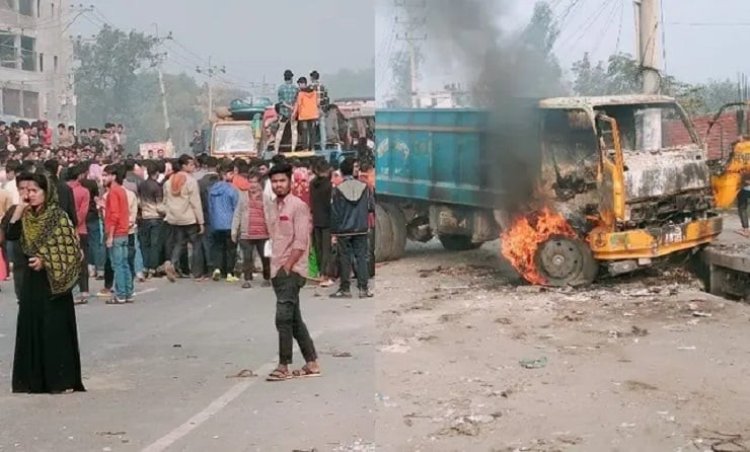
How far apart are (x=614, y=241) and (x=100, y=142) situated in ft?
15.8

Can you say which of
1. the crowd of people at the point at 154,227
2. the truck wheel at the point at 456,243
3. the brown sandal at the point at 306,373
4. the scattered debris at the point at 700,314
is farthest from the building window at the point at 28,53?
the truck wheel at the point at 456,243

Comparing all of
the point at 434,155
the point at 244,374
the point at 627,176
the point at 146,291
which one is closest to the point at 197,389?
the point at 244,374

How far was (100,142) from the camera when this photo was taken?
698cm

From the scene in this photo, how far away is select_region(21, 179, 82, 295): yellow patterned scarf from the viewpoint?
5.72m

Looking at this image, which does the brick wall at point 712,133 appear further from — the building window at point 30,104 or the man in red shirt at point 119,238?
the building window at point 30,104

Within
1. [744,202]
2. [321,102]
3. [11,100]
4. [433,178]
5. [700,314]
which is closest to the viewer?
[11,100]

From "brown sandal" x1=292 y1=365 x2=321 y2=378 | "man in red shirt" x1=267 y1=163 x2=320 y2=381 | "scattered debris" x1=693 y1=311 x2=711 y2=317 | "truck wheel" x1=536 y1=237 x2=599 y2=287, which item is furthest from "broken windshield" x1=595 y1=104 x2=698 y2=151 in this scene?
"brown sandal" x1=292 y1=365 x2=321 y2=378

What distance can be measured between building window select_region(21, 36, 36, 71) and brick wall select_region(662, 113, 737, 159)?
6.37 meters

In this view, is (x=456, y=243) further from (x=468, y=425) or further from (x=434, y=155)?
(x=468, y=425)

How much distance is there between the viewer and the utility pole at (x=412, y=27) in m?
6.42

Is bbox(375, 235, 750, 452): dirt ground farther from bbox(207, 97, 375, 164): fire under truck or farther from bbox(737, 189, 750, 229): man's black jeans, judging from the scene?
bbox(737, 189, 750, 229): man's black jeans

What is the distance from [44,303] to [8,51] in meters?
1.52

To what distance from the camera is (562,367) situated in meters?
6.83

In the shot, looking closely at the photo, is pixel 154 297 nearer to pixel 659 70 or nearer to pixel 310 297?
pixel 310 297
